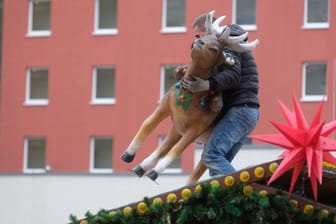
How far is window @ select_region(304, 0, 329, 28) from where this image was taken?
34.4 meters

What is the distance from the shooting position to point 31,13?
38.6m

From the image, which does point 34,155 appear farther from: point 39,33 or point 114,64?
point 114,64

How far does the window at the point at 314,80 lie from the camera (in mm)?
34562

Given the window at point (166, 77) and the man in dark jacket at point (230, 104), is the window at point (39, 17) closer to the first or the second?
the window at point (166, 77)

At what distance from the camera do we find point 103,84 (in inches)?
1478

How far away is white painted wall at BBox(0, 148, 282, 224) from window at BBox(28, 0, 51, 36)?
16.4 ft

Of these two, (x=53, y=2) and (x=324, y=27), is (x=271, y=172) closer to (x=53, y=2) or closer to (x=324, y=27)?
Answer: (x=324, y=27)

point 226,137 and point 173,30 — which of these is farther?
point 173,30

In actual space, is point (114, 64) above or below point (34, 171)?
above

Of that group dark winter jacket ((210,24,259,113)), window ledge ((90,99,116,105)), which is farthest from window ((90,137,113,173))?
dark winter jacket ((210,24,259,113))

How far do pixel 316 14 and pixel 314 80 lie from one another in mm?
1962

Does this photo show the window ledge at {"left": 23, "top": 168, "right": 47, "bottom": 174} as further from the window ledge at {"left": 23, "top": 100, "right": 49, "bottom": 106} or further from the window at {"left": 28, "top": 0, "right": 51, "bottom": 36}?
the window at {"left": 28, "top": 0, "right": 51, "bottom": 36}

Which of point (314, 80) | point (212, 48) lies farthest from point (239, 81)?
point (314, 80)

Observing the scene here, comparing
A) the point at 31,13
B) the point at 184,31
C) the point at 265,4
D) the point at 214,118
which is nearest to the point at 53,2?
the point at 31,13
